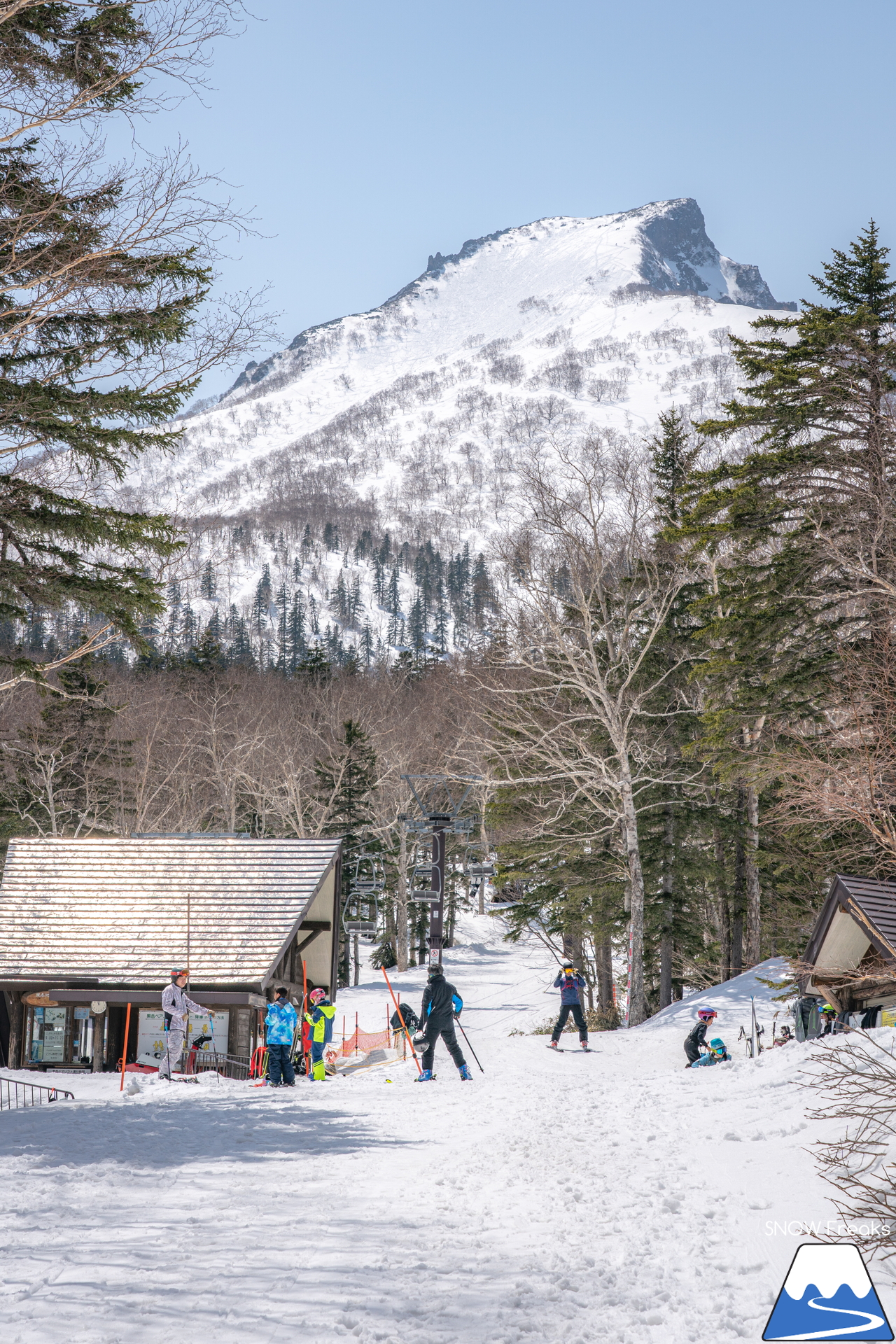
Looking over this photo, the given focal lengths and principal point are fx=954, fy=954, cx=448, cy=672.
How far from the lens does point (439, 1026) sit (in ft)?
45.5

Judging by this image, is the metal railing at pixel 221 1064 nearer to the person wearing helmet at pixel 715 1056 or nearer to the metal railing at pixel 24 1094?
the metal railing at pixel 24 1094

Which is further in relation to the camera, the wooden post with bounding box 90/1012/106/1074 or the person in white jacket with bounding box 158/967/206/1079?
the wooden post with bounding box 90/1012/106/1074

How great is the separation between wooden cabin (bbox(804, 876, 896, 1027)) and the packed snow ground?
11.7 ft

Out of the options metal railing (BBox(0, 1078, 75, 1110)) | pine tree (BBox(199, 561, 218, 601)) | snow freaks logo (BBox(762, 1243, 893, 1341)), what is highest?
pine tree (BBox(199, 561, 218, 601))

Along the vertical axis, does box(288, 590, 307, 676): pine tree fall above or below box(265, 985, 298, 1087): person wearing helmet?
above

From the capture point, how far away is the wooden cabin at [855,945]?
14.3 meters

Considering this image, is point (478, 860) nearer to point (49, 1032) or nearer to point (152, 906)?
point (152, 906)

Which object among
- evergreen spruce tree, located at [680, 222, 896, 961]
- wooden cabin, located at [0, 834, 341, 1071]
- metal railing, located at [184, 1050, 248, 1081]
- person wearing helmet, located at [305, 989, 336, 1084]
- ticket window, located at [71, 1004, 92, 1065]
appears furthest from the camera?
ticket window, located at [71, 1004, 92, 1065]

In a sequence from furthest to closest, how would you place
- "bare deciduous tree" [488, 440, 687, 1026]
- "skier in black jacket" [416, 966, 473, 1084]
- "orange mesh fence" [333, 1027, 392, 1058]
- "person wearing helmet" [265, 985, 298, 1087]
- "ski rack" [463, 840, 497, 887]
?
"ski rack" [463, 840, 497, 887]
"bare deciduous tree" [488, 440, 687, 1026]
"orange mesh fence" [333, 1027, 392, 1058]
"skier in black jacket" [416, 966, 473, 1084]
"person wearing helmet" [265, 985, 298, 1087]

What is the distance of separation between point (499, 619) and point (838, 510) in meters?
10.1

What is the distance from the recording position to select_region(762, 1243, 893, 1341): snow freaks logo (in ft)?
14.3

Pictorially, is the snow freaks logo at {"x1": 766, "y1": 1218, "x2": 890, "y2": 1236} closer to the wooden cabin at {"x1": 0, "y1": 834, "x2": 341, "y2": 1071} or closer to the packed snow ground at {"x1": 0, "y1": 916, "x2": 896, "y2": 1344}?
the packed snow ground at {"x1": 0, "y1": 916, "x2": 896, "y2": 1344}

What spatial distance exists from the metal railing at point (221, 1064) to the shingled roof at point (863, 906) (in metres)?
11.0

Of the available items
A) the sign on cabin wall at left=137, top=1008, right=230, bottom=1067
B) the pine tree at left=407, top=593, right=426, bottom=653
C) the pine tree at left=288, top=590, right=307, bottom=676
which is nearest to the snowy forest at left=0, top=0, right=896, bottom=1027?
the sign on cabin wall at left=137, top=1008, right=230, bottom=1067
